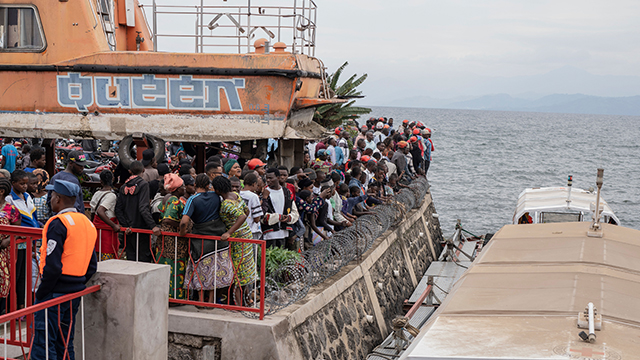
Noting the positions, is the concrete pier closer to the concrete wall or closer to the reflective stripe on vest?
the reflective stripe on vest

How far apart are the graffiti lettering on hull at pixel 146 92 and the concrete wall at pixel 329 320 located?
362cm

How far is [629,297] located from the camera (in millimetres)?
7094

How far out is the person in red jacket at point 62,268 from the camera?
16.9ft

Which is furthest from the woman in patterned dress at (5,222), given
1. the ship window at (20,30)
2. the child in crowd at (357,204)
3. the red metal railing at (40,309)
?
the child in crowd at (357,204)

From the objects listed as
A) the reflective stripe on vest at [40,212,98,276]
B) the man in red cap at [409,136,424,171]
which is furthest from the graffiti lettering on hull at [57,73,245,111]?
the man in red cap at [409,136,424,171]

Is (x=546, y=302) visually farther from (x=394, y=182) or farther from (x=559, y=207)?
(x=394, y=182)

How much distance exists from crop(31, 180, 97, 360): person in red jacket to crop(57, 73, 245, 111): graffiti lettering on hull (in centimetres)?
559

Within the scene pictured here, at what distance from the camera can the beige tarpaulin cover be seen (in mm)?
5676

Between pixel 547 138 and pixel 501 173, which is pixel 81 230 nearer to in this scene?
pixel 501 173

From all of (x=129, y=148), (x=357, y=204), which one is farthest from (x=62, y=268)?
(x=357, y=204)

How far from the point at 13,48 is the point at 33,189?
13.7 ft

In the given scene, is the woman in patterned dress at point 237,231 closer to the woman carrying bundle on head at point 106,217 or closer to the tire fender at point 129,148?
the woman carrying bundle on head at point 106,217

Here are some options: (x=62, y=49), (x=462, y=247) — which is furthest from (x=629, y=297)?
(x=462, y=247)

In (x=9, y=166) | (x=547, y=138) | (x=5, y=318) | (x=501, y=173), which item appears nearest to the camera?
(x=5, y=318)
